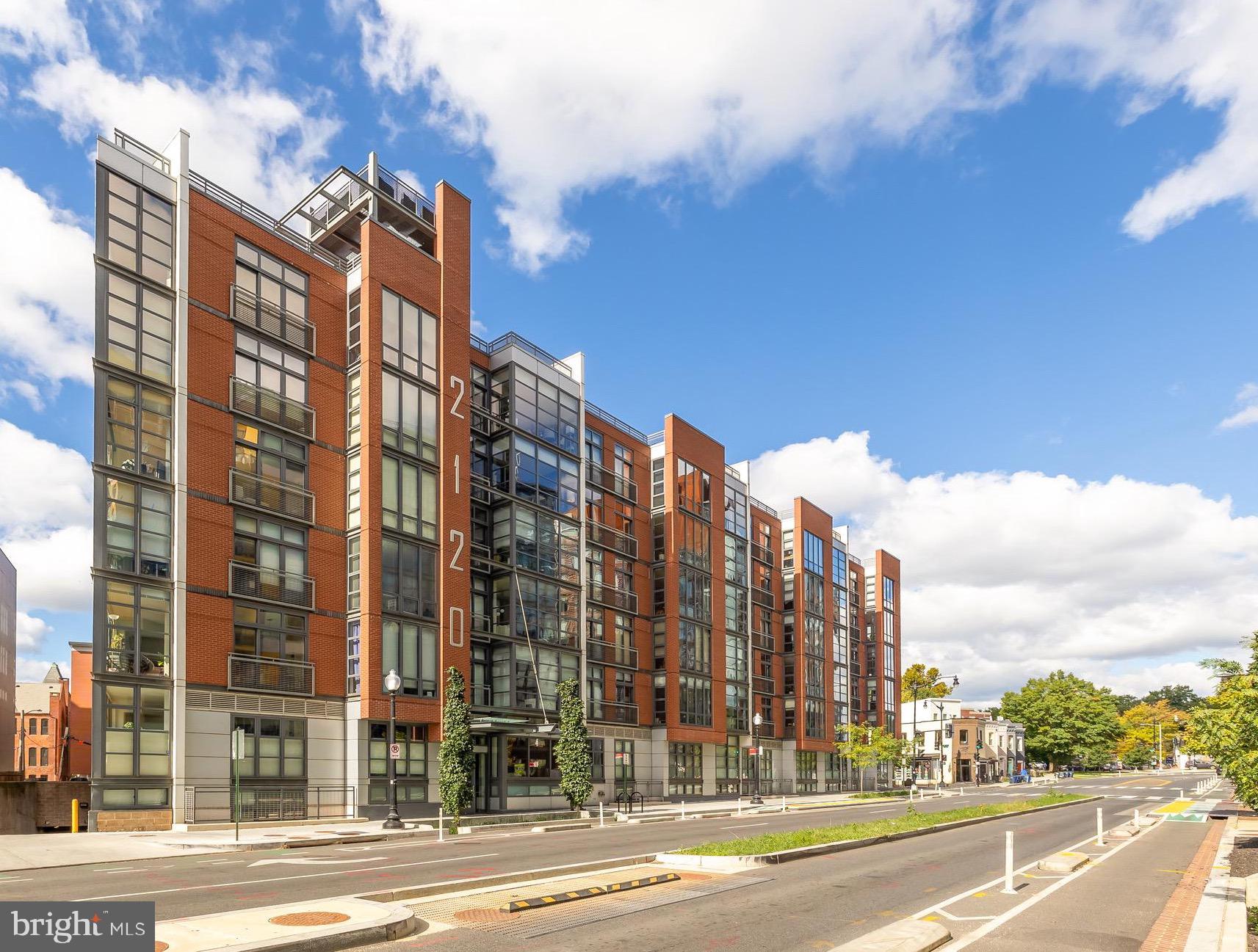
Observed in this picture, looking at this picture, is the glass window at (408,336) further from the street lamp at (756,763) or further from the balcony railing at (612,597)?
the street lamp at (756,763)

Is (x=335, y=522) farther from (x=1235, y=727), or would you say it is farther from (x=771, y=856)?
(x=1235, y=727)

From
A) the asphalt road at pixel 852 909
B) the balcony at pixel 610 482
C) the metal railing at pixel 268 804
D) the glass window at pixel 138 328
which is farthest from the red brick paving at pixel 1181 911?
the balcony at pixel 610 482

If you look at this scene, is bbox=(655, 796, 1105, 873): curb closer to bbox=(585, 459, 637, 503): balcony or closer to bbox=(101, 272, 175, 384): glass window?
bbox=(101, 272, 175, 384): glass window

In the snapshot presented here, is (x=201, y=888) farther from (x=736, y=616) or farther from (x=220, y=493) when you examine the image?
(x=736, y=616)

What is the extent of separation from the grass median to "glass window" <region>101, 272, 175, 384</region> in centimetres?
2451

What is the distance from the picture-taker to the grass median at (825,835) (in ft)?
66.2

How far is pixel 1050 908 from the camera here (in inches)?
599

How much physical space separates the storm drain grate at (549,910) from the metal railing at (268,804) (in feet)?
65.6

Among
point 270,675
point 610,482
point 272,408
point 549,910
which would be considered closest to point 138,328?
point 272,408

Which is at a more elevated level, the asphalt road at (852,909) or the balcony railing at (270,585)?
the balcony railing at (270,585)

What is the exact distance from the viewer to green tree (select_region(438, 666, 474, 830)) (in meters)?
35.5

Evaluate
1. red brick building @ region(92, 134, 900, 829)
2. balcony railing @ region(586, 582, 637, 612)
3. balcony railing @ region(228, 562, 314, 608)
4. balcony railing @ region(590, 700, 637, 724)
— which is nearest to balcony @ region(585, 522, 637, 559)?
red brick building @ region(92, 134, 900, 829)

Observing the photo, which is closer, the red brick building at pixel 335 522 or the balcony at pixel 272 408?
the red brick building at pixel 335 522

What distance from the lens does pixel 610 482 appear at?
5753 centimetres
